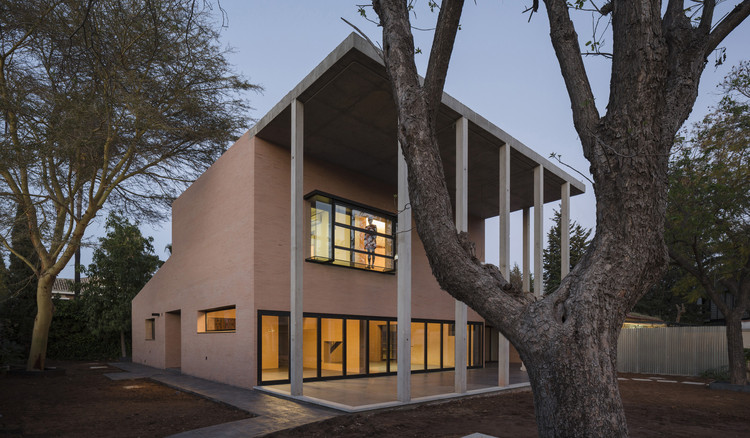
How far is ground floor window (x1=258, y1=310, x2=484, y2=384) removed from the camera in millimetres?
11984

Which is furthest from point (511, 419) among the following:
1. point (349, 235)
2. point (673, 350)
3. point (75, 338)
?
point (75, 338)

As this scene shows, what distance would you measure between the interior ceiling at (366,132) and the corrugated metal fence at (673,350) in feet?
23.2

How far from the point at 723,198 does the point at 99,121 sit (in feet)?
56.2

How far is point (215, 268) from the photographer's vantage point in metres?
14.1

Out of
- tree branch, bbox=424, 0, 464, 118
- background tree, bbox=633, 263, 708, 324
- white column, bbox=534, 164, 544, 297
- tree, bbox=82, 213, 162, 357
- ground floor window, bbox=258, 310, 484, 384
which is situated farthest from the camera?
background tree, bbox=633, 263, 708, 324

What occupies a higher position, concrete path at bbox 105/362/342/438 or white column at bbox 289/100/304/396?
white column at bbox 289/100/304/396

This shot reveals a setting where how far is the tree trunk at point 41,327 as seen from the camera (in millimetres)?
A: 15523

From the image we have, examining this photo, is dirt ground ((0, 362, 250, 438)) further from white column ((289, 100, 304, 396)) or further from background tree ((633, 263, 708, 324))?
background tree ((633, 263, 708, 324))

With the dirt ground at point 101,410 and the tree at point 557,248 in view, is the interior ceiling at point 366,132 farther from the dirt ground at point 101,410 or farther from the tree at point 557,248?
the tree at point 557,248

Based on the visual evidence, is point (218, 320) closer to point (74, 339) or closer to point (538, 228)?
point (538, 228)

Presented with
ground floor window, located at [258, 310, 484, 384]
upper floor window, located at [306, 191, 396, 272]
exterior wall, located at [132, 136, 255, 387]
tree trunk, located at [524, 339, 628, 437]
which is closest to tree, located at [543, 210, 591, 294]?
ground floor window, located at [258, 310, 484, 384]

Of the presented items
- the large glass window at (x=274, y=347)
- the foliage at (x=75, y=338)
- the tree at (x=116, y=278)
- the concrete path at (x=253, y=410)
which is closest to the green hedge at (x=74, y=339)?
the foliage at (x=75, y=338)

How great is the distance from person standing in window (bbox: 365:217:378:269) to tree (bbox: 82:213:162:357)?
43.7ft

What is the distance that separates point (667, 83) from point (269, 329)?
10538 millimetres
